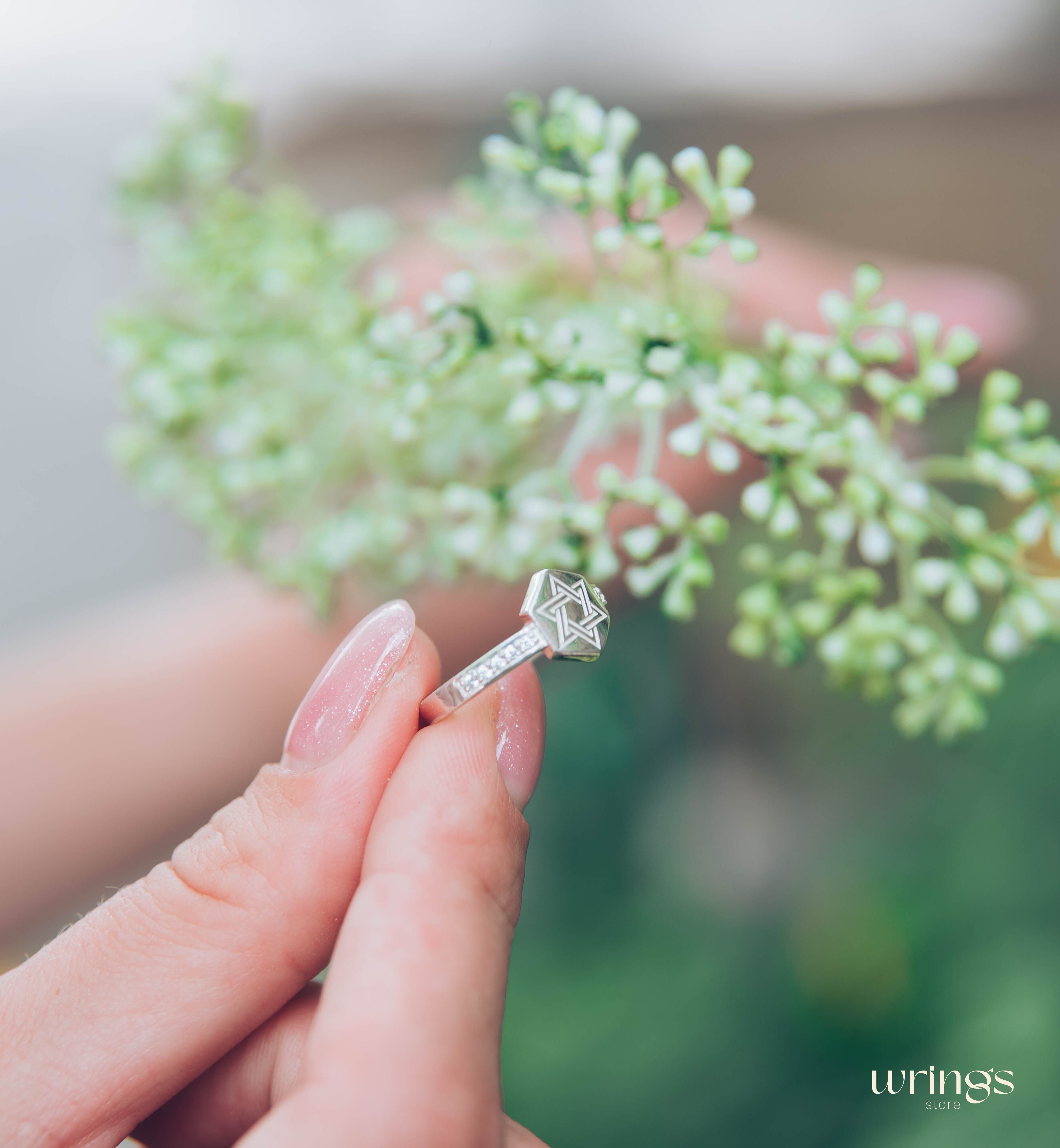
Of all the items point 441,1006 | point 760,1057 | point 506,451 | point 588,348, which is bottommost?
point 760,1057

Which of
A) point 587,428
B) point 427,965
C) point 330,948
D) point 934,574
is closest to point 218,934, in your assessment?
point 330,948

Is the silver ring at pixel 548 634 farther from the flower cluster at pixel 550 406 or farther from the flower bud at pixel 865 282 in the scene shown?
the flower bud at pixel 865 282

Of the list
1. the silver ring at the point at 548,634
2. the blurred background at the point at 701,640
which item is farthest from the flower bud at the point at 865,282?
the blurred background at the point at 701,640

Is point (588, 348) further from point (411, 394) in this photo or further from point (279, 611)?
point (279, 611)

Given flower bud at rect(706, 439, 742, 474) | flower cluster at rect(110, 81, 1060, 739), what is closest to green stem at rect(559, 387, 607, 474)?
flower cluster at rect(110, 81, 1060, 739)

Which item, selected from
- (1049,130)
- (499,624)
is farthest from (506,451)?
(1049,130)

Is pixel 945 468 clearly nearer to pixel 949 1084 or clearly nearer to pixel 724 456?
pixel 724 456
